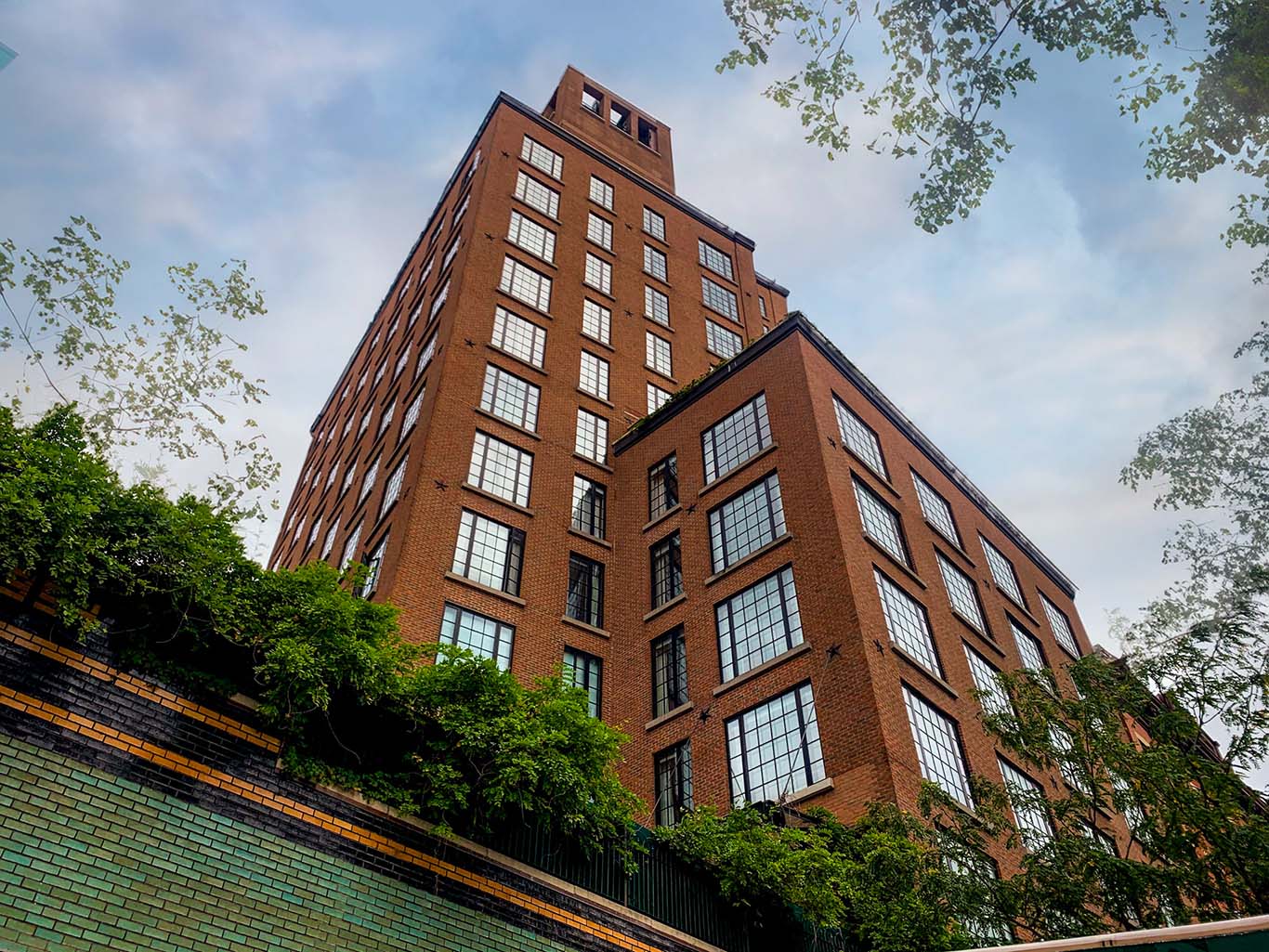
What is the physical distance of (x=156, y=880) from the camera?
9711 millimetres

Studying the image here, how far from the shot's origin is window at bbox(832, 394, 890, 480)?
26938mm

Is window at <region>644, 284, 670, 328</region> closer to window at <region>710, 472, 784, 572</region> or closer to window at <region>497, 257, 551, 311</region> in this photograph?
window at <region>497, 257, 551, 311</region>

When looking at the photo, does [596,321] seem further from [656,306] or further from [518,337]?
[656,306]

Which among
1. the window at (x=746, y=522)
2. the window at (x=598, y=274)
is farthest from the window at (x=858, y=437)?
the window at (x=598, y=274)

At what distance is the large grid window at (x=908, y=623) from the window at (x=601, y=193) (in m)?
25.0

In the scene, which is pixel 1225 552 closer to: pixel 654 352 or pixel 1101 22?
pixel 654 352

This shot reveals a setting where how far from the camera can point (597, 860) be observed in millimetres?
13906

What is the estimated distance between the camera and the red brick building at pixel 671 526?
21.5m

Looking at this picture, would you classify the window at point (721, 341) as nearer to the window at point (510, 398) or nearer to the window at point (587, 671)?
the window at point (510, 398)

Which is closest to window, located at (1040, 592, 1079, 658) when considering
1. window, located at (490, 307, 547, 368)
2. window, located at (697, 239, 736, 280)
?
window, located at (490, 307, 547, 368)

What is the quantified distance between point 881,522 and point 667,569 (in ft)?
20.1

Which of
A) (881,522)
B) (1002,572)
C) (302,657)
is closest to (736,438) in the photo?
Answer: (881,522)

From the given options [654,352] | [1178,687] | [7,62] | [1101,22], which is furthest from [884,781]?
[654,352]

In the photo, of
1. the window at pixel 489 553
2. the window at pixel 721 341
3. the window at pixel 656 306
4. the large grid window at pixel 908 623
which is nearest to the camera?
the large grid window at pixel 908 623
